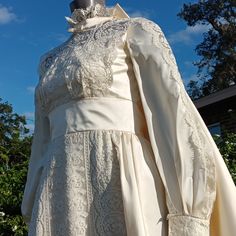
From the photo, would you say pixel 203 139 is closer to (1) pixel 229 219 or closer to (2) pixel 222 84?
(1) pixel 229 219

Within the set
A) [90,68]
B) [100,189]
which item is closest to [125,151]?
[100,189]

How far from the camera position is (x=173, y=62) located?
8.49 ft

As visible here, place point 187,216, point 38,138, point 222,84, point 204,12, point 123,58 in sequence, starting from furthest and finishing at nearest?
point 204,12 < point 222,84 < point 38,138 < point 123,58 < point 187,216

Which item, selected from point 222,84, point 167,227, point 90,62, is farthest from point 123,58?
point 222,84

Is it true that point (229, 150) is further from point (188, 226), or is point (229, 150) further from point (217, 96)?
point (217, 96)

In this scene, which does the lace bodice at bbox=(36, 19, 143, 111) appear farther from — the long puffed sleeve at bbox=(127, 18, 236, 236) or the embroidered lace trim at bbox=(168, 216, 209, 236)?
the embroidered lace trim at bbox=(168, 216, 209, 236)

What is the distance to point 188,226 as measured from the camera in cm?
228

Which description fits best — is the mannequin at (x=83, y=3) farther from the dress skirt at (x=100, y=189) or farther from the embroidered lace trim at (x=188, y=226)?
the embroidered lace trim at (x=188, y=226)

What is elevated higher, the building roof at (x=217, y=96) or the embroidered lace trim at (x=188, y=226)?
the building roof at (x=217, y=96)

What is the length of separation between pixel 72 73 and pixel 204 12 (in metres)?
25.9
